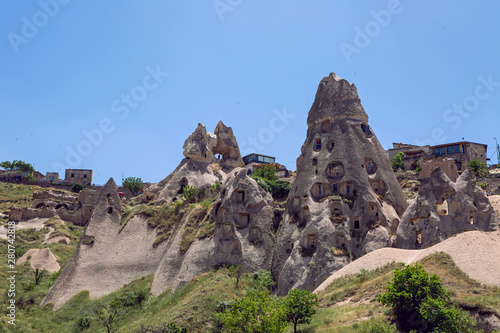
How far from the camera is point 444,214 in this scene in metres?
57.2

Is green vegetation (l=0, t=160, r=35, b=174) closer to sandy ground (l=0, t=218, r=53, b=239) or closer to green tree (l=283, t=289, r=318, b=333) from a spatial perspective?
sandy ground (l=0, t=218, r=53, b=239)

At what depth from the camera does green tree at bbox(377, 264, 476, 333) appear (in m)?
37.4

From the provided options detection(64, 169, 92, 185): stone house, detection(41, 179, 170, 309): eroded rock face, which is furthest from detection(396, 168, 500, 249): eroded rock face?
detection(64, 169, 92, 185): stone house

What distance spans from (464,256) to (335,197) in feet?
62.9

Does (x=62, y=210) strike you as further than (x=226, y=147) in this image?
No

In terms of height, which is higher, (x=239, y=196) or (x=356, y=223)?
(x=239, y=196)

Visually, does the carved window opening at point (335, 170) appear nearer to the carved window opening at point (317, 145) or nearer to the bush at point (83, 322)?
the carved window opening at point (317, 145)

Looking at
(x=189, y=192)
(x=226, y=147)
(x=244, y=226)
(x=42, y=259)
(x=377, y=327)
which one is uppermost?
(x=226, y=147)

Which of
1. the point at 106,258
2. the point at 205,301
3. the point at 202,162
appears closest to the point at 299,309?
the point at 205,301

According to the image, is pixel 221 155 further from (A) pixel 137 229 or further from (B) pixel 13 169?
(B) pixel 13 169

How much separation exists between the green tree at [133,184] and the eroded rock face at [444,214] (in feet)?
216

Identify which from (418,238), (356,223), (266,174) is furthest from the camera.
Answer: (266,174)

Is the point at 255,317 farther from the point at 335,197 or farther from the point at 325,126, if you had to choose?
the point at 325,126

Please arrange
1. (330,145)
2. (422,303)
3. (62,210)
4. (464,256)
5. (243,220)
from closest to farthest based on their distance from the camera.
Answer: (422,303)
(464,256)
(243,220)
(330,145)
(62,210)
